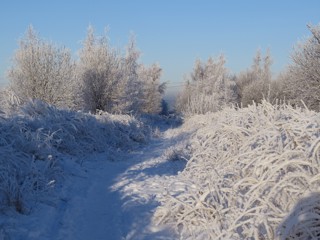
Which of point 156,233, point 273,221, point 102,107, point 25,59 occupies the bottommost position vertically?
point 156,233

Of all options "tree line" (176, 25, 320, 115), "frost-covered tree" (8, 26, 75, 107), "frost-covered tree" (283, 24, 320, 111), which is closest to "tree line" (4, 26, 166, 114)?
"frost-covered tree" (8, 26, 75, 107)

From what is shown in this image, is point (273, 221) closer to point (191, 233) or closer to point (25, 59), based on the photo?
point (191, 233)

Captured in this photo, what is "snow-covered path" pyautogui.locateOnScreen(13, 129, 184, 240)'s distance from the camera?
425 cm

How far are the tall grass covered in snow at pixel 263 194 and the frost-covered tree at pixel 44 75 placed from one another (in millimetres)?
12622

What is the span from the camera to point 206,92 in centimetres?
3089

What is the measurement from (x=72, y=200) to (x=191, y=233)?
7.43 feet

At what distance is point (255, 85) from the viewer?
102ft

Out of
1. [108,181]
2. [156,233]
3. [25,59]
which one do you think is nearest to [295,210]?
[156,233]

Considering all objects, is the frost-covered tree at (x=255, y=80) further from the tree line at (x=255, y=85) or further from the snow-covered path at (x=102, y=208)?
the snow-covered path at (x=102, y=208)

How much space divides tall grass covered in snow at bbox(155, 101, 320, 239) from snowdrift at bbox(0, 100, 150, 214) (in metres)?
1.96

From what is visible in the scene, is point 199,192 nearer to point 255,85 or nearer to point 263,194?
point 263,194

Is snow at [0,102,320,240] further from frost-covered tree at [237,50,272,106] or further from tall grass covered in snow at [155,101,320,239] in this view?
frost-covered tree at [237,50,272,106]

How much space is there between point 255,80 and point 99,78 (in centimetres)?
1901

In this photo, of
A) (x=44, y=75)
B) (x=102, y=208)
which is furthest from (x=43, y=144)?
(x=44, y=75)
